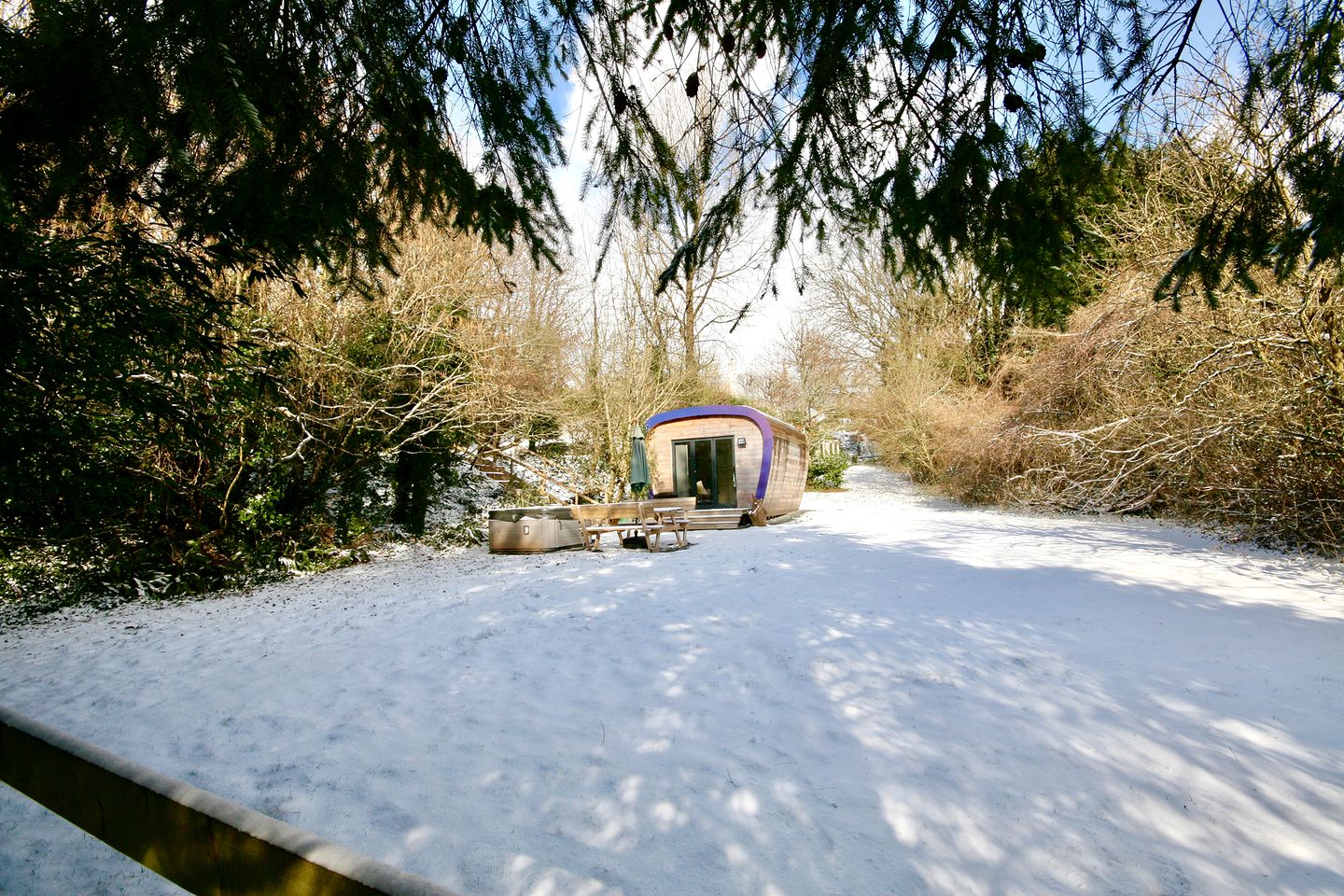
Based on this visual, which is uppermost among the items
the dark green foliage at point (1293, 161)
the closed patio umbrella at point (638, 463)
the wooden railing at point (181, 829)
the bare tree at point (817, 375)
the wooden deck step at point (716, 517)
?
the bare tree at point (817, 375)

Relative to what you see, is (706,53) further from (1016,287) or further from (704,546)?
(704,546)

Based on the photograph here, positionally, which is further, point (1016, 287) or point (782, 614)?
point (782, 614)

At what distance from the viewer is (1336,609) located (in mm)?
4961

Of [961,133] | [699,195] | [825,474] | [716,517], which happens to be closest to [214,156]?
[699,195]

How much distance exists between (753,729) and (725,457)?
10.3m

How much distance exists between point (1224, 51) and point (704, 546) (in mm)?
8063

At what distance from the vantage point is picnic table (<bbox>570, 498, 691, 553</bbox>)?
9.17 meters

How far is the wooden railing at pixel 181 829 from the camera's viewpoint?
0.80m

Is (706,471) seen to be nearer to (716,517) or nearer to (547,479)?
(716,517)

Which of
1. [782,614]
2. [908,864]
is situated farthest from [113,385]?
[782,614]

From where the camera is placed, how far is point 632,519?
33.0ft

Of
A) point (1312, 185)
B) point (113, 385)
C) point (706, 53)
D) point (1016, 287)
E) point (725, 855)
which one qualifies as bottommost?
point (725, 855)

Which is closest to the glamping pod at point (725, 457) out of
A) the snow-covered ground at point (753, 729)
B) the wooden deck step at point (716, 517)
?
the wooden deck step at point (716, 517)

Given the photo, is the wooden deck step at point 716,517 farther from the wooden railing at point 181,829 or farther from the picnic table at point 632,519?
the wooden railing at point 181,829
